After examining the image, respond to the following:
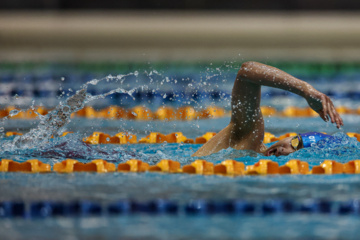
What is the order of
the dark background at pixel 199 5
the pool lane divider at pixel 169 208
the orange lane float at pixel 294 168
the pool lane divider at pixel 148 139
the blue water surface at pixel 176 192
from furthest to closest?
the dark background at pixel 199 5 < the pool lane divider at pixel 148 139 < the orange lane float at pixel 294 168 < the pool lane divider at pixel 169 208 < the blue water surface at pixel 176 192

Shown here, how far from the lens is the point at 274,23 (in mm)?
7711

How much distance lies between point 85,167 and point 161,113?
233 cm

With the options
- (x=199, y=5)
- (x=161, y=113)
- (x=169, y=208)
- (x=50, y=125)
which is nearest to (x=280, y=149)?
(x=169, y=208)

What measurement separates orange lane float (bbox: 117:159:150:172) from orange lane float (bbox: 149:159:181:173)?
40 millimetres

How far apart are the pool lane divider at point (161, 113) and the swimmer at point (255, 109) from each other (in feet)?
6.56

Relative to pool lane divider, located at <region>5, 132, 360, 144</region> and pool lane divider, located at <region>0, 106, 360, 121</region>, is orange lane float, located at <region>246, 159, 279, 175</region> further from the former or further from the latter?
pool lane divider, located at <region>0, 106, 360, 121</region>

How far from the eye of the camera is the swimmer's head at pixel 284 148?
3.00 m

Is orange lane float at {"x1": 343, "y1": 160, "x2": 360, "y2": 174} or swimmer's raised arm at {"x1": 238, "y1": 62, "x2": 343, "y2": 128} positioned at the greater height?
swimmer's raised arm at {"x1": 238, "y1": 62, "x2": 343, "y2": 128}

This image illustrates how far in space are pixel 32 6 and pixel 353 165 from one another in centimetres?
629

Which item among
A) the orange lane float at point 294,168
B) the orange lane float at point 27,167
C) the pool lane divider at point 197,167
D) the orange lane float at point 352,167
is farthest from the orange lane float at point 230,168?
the orange lane float at point 27,167

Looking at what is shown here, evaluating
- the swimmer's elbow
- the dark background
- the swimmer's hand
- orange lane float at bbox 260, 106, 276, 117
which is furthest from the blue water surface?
the dark background

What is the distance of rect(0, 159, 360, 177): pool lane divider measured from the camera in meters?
2.74

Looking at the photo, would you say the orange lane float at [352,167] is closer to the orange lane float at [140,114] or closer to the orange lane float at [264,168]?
the orange lane float at [264,168]

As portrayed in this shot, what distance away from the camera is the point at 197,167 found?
2764mm
